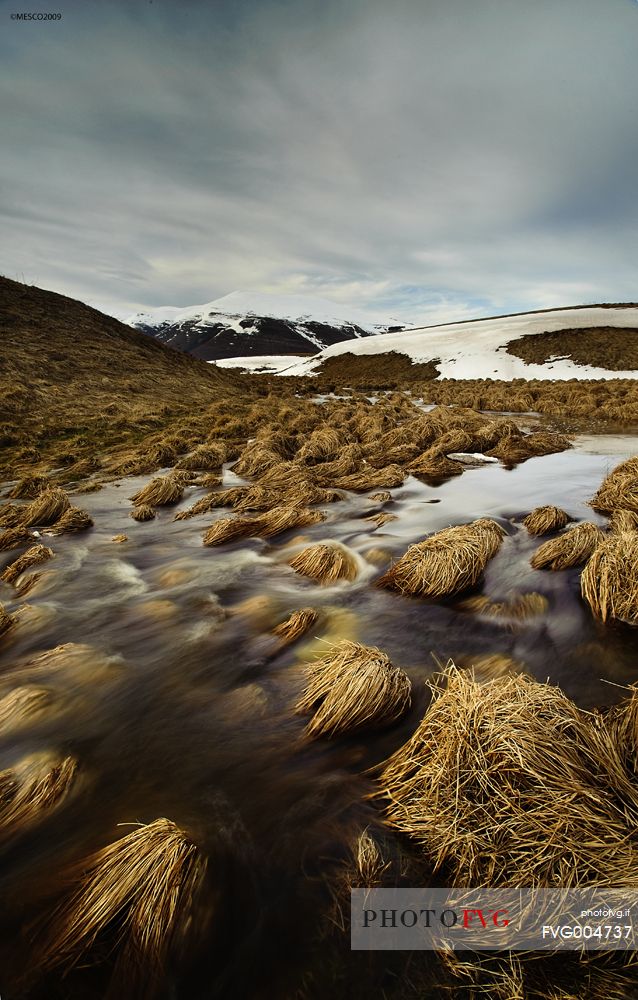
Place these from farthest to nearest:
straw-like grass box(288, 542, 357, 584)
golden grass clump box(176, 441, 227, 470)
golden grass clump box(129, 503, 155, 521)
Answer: golden grass clump box(176, 441, 227, 470)
golden grass clump box(129, 503, 155, 521)
straw-like grass box(288, 542, 357, 584)

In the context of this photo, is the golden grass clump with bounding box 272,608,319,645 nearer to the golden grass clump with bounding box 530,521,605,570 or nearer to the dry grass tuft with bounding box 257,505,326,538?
the dry grass tuft with bounding box 257,505,326,538

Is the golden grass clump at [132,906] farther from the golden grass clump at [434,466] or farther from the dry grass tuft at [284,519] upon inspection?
the golden grass clump at [434,466]

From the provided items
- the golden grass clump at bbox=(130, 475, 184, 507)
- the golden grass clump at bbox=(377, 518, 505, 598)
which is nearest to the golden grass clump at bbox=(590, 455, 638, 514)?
the golden grass clump at bbox=(377, 518, 505, 598)

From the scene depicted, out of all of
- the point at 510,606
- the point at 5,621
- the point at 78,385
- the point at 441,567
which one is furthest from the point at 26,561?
the point at 78,385

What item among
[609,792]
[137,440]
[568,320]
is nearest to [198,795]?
[609,792]

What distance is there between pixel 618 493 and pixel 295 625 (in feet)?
23.5

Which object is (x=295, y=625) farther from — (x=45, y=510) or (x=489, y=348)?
(x=489, y=348)

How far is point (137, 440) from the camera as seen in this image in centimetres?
1571

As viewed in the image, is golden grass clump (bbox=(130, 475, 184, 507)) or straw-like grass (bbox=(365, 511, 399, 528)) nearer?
Answer: straw-like grass (bbox=(365, 511, 399, 528))

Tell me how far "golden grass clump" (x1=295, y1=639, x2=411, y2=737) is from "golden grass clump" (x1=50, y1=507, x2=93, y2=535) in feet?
20.5

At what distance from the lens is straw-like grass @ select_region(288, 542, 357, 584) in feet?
21.6

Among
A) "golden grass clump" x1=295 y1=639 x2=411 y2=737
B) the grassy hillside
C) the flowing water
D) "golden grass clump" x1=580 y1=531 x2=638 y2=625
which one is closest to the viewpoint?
the flowing water

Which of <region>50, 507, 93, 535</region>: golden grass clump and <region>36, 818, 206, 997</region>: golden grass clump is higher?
<region>50, 507, 93, 535</region>: golden grass clump

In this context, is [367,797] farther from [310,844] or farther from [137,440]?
[137,440]
